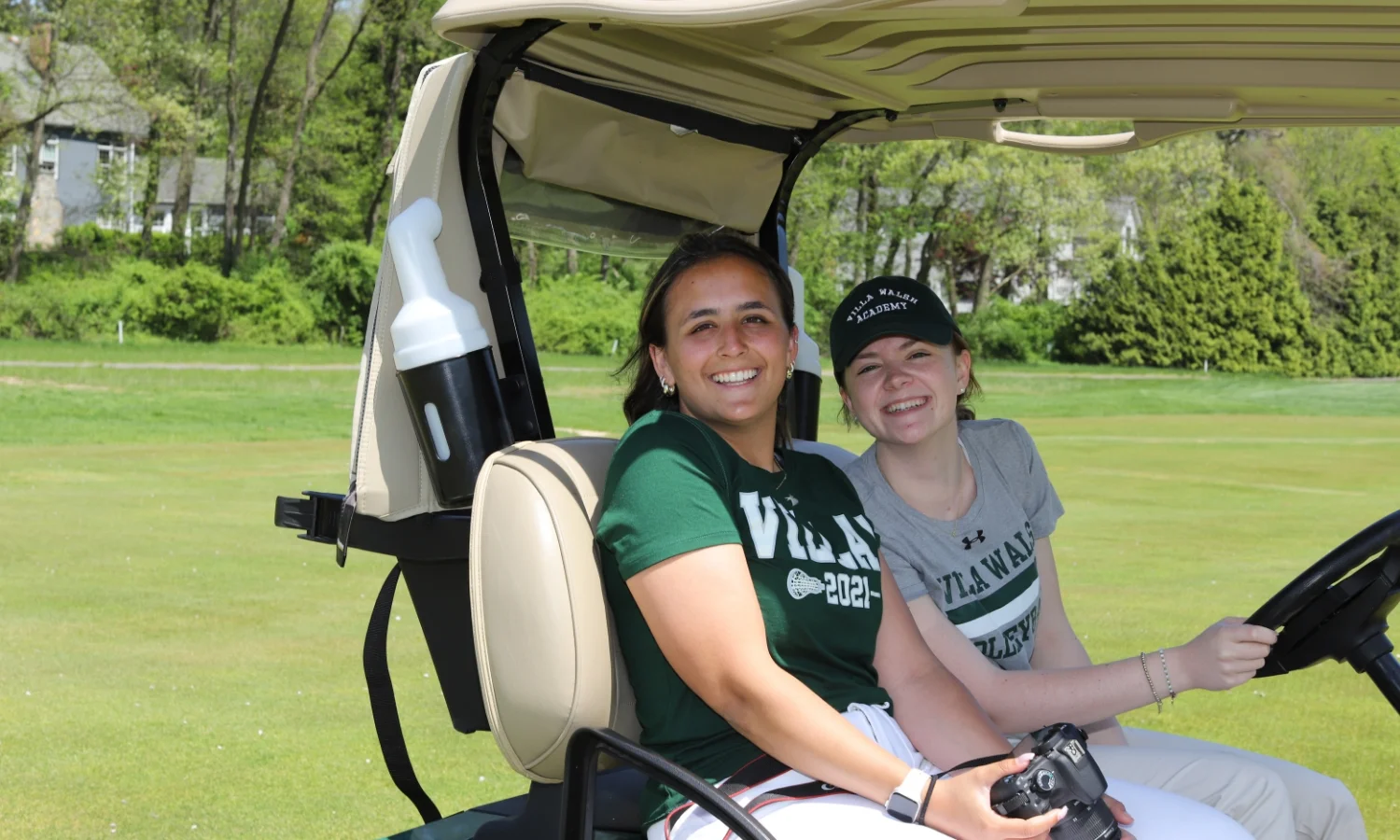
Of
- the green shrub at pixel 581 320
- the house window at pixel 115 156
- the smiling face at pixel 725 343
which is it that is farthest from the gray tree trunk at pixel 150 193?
the smiling face at pixel 725 343

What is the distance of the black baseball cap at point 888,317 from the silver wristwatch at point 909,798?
83cm

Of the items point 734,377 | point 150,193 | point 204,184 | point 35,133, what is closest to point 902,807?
point 734,377

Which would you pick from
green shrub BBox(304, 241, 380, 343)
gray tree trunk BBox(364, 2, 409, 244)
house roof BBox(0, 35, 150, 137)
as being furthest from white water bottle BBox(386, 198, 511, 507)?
gray tree trunk BBox(364, 2, 409, 244)

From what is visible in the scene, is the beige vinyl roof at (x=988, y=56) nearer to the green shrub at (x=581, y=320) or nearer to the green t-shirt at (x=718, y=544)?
the green t-shirt at (x=718, y=544)

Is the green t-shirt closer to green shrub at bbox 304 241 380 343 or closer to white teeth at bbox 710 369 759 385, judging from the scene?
white teeth at bbox 710 369 759 385

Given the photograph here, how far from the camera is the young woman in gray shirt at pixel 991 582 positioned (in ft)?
8.08

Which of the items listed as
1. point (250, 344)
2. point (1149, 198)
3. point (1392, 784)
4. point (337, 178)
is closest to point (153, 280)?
point (250, 344)

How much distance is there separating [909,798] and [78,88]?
32539mm

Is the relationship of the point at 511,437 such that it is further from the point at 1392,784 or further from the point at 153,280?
the point at 153,280

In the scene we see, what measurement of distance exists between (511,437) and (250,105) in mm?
37604

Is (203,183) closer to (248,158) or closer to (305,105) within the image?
(305,105)

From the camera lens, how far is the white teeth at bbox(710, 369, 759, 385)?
230 centimetres

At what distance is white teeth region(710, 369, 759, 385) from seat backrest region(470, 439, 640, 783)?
263 millimetres

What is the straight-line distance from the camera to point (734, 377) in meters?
2.30
